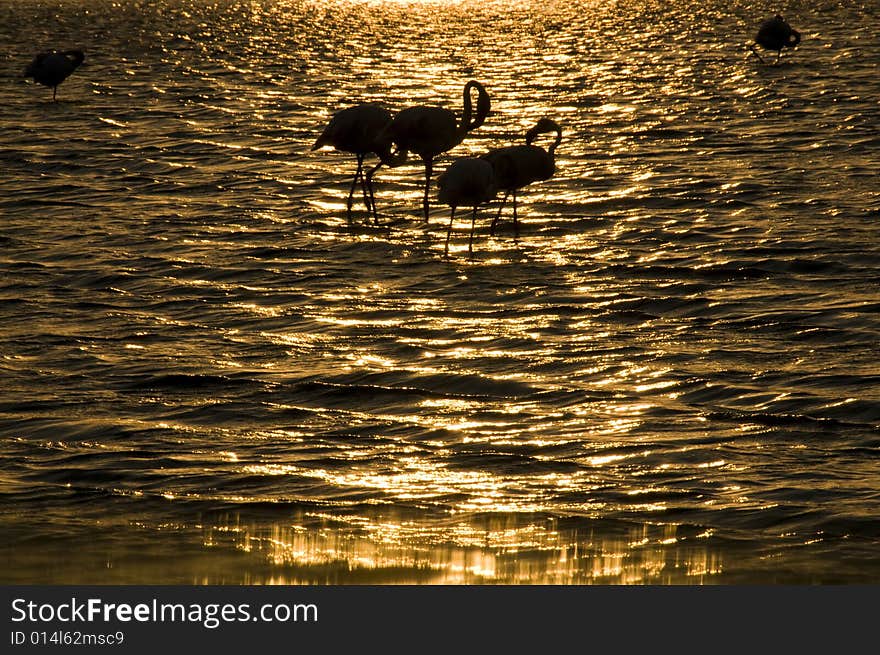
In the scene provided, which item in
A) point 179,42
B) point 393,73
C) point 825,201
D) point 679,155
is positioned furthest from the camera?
point 179,42

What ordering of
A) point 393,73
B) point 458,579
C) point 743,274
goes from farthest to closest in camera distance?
point 393,73
point 743,274
point 458,579

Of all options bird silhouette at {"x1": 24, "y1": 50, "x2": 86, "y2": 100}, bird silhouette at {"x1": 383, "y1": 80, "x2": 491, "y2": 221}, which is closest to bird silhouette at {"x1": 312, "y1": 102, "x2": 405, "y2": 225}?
bird silhouette at {"x1": 383, "y1": 80, "x2": 491, "y2": 221}

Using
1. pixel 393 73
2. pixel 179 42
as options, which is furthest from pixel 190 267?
pixel 179 42

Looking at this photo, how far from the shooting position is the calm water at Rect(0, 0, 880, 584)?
832cm

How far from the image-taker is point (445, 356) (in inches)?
469

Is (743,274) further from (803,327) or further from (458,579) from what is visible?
(458,579)

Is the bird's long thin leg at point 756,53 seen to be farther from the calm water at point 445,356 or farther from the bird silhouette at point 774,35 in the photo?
the calm water at point 445,356

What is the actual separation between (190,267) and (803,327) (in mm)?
6343

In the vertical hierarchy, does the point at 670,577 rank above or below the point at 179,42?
above

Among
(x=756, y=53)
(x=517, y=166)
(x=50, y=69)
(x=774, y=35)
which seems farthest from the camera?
(x=756, y=53)

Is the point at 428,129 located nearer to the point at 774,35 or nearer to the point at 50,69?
the point at 50,69

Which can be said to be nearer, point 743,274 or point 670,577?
point 670,577

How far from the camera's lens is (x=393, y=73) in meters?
33.8

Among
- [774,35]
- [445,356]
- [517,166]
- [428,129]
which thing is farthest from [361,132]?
[774,35]
